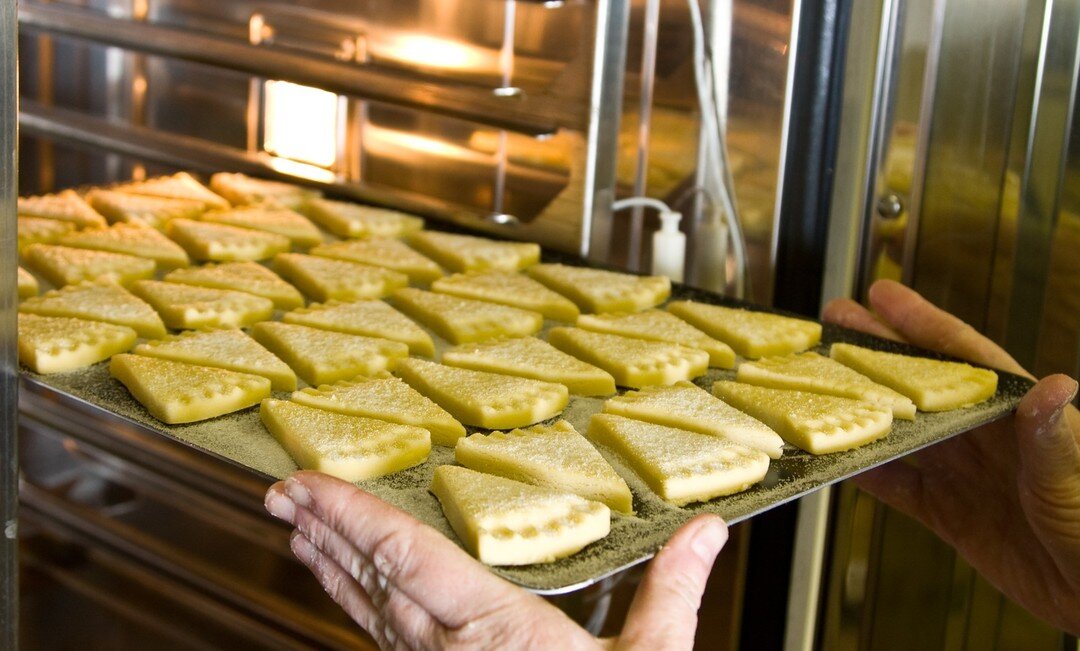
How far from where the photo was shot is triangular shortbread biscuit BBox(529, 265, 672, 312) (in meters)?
1.84

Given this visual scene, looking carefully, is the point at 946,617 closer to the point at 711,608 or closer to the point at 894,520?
the point at 894,520

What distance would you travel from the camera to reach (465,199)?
2.36 meters

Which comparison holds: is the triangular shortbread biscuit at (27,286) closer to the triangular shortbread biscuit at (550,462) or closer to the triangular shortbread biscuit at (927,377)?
the triangular shortbread biscuit at (550,462)

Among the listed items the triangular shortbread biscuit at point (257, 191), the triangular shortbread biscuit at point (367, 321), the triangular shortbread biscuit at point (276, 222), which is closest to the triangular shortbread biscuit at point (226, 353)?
→ the triangular shortbread biscuit at point (367, 321)

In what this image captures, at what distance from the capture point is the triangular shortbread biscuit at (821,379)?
1482mm

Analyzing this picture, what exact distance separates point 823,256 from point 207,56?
Result: 135cm

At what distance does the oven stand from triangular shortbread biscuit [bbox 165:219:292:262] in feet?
1.07

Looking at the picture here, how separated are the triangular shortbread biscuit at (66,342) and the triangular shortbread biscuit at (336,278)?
35 centimetres

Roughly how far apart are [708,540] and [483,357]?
591 millimetres

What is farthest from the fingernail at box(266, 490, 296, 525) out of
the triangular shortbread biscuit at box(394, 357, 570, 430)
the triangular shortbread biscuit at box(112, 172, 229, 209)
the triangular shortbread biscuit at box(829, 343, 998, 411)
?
→ the triangular shortbread biscuit at box(112, 172, 229, 209)

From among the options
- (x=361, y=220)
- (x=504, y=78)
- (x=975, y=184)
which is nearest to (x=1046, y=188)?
(x=975, y=184)

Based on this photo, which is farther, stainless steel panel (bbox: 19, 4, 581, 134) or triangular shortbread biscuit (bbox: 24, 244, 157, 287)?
stainless steel panel (bbox: 19, 4, 581, 134)

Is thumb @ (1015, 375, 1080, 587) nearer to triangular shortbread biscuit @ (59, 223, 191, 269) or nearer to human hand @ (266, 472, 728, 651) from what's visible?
human hand @ (266, 472, 728, 651)

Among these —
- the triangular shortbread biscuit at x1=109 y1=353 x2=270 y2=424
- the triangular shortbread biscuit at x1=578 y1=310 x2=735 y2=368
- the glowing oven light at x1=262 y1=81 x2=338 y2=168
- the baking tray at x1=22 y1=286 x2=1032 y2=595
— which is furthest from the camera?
the glowing oven light at x1=262 y1=81 x2=338 y2=168
